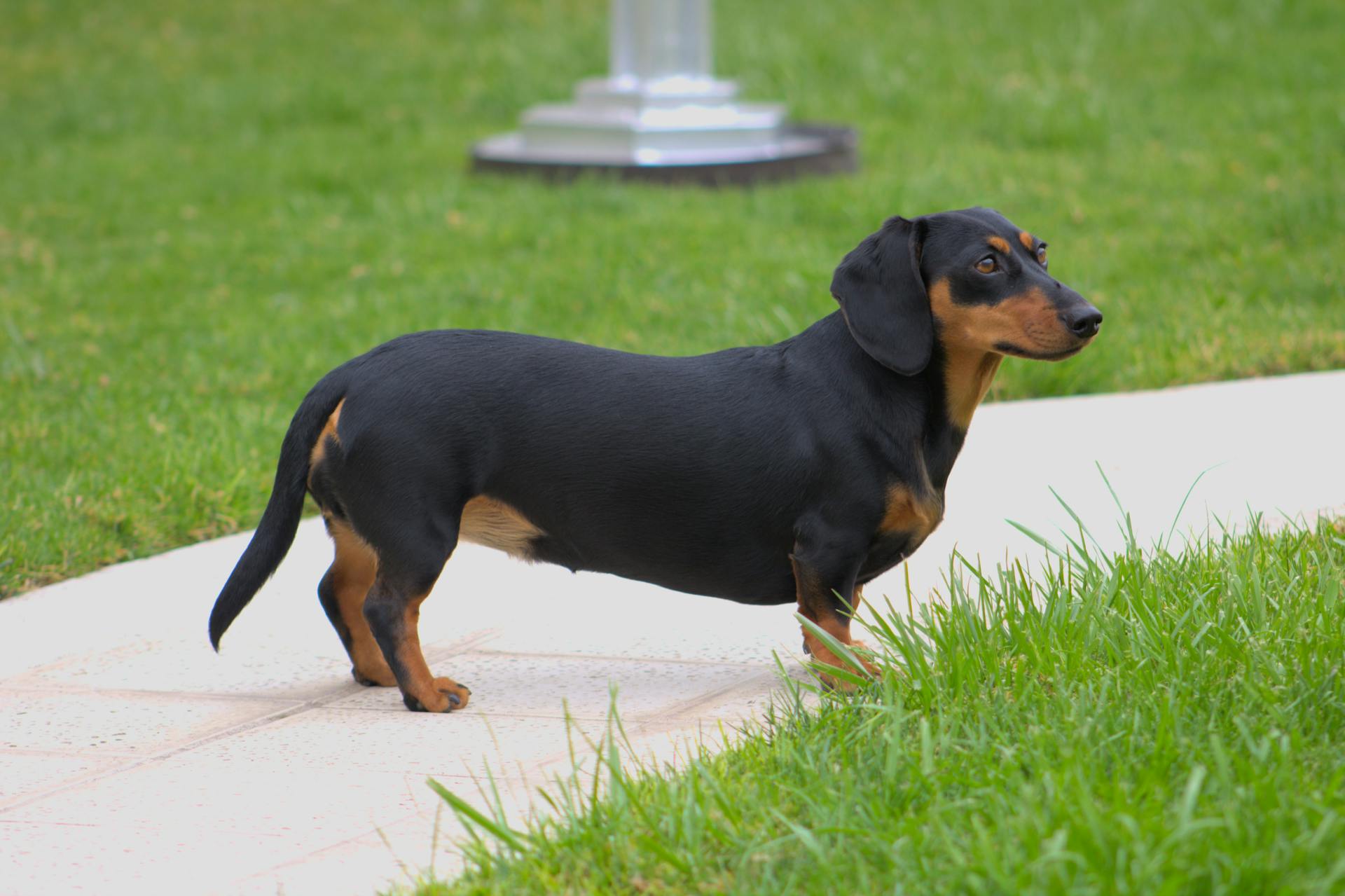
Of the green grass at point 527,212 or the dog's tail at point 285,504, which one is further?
the green grass at point 527,212

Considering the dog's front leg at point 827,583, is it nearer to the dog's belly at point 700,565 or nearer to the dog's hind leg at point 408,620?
the dog's belly at point 700,565

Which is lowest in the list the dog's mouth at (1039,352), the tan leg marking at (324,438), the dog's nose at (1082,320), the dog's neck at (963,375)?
the tan leg marking at (324,438)

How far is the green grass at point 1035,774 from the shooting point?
2.14 meters

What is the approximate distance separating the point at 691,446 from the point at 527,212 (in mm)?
5481

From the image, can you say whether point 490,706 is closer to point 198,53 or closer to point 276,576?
point 276,576

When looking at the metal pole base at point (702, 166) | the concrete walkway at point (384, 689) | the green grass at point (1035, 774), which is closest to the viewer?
the green grass at point (1035, 774)

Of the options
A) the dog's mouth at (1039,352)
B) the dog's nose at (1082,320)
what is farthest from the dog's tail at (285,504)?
the dog's nose at (1082,320)

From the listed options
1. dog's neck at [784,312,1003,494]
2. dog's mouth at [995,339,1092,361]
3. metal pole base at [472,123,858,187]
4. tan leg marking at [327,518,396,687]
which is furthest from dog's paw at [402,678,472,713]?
metal pole base at [472,123,858,187]

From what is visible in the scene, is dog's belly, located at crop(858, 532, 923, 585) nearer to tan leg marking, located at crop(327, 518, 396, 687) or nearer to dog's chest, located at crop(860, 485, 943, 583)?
dog's chest, located at crop(860, 485, 943, 583)

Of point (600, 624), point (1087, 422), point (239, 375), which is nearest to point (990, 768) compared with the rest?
point (600, 624)

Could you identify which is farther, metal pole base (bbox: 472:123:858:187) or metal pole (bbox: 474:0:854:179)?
metal pole (bbox: 474:0:854:179)

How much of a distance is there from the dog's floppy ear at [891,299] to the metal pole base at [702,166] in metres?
5.92

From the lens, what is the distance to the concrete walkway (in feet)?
8.71

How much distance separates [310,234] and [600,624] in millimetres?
5260
